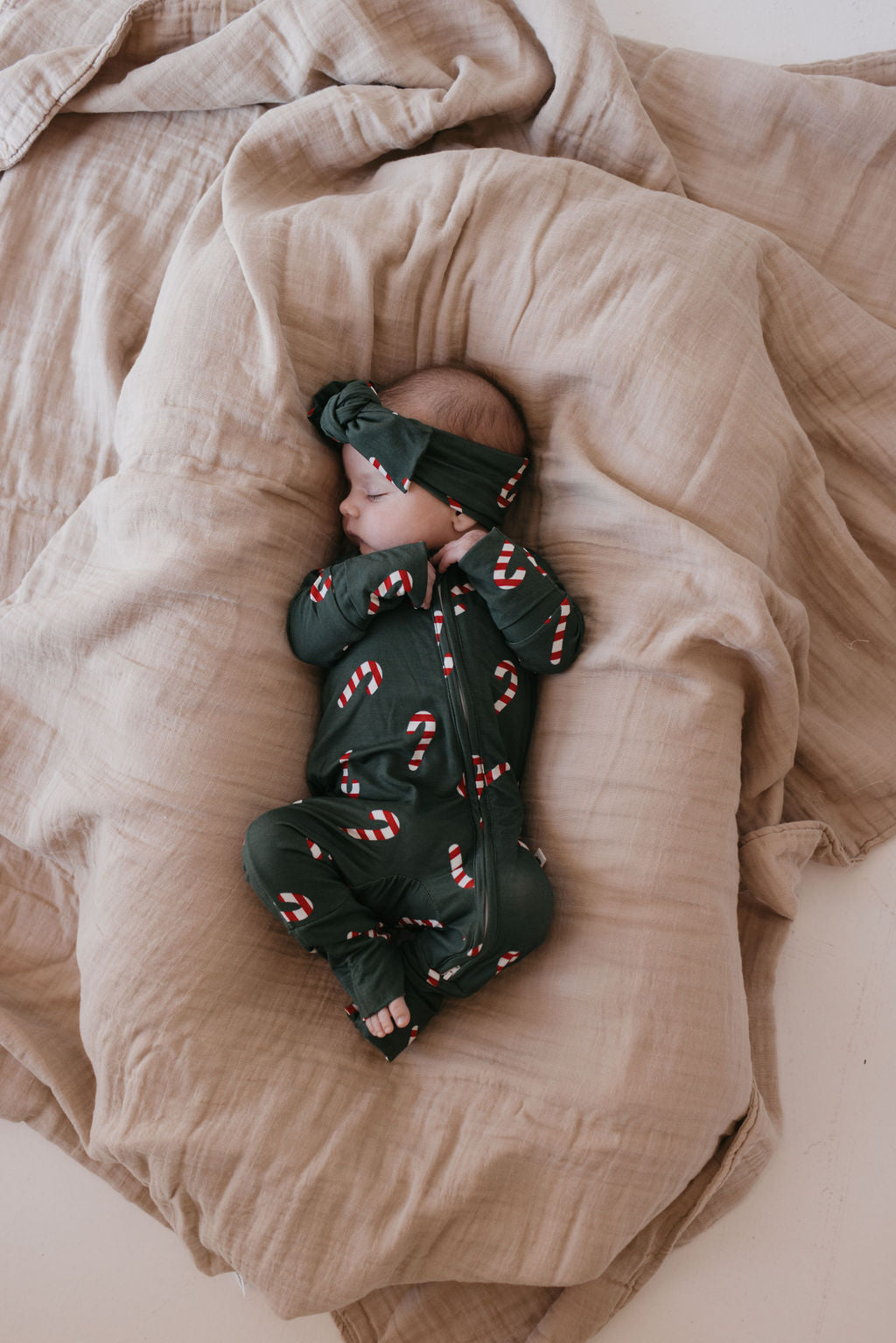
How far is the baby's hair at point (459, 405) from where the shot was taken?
137 cm

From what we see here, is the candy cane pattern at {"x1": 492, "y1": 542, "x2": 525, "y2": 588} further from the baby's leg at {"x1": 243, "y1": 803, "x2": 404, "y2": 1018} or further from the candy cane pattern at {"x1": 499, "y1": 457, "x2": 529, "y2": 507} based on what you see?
the baby's leg at {"x1": 243, "y1": 803, "x2": 404, "y2": 1018}

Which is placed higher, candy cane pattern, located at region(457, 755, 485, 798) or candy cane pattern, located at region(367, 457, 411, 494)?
candy cane pattern, located at region(367, 457, 411, 494)

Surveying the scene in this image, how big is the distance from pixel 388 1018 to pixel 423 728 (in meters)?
0.38

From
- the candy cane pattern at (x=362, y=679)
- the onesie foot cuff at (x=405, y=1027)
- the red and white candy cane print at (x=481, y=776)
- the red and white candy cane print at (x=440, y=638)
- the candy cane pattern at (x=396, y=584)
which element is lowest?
the onesie foot cuff at (x=405, y=1027)

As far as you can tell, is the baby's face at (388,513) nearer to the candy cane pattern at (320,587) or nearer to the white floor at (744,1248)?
the candy cane pattern at (320,587)

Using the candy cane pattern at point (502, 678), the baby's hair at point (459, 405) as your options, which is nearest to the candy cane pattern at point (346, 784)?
the candy cane pattern at point (502, 678)

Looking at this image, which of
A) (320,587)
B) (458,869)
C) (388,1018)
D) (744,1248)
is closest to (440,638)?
(320,587)

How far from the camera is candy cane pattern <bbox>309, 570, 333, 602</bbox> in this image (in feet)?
4.41

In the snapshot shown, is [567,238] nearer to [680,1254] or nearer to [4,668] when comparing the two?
[4,668]

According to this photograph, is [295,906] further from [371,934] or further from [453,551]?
[453,551]

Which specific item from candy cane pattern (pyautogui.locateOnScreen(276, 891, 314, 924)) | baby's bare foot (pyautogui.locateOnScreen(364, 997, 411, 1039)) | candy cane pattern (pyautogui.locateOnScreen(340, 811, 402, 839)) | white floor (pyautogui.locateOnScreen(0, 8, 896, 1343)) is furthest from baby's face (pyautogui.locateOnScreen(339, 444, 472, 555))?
white floor (pyautogui.locateOnScreen(0, 8, 896, 1343))

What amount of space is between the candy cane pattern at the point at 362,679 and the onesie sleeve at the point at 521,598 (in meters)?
0.18

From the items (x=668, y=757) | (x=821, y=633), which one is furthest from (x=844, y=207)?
(x=668, y=757)

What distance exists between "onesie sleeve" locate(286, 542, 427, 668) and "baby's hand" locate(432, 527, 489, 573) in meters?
0.05
